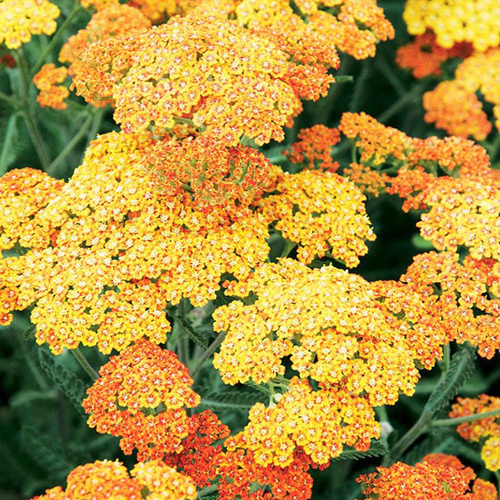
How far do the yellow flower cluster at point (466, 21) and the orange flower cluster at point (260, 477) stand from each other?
2.11 m

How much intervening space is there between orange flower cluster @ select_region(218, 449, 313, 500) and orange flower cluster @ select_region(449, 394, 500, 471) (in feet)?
2.73

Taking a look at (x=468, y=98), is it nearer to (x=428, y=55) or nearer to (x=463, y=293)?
(x=428, y=55)

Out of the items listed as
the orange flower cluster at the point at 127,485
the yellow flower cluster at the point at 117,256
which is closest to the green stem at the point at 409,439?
the yellow flower cluster at the point at 117,256

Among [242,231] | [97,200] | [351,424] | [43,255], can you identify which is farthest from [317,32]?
[351,424]

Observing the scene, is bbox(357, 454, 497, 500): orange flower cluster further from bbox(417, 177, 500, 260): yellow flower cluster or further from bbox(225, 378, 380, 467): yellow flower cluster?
bbox(417, 177, 500, 260): yellow flower cluster

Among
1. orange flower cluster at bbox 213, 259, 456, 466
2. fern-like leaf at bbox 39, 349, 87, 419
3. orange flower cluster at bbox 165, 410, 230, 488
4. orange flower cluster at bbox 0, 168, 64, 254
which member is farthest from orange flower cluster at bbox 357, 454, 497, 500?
orange flower cluster at bbox 0, 168, 64, 254

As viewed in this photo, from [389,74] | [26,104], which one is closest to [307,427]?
[26,104]

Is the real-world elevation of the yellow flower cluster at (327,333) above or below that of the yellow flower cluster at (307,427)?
above

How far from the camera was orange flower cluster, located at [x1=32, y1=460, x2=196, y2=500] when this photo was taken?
1.63 m

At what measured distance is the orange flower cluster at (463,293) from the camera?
2068mm

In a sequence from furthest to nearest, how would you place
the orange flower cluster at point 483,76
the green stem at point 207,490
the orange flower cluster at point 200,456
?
the orange flower cluster at point 483,76 < the green stem at point 207,490 < the orange flower cluster at point 200,456

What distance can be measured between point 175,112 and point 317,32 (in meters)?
0.73

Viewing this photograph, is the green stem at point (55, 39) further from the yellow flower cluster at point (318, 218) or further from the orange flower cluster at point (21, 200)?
A: the yellow flower cluster at point (318, 218)

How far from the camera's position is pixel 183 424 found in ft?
5.99
